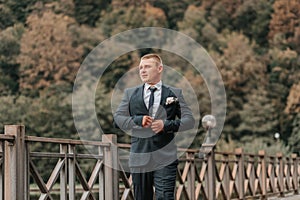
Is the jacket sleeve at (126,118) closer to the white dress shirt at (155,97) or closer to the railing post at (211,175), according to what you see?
the white dress shirt at (155,97)

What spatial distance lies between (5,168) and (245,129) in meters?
44.8

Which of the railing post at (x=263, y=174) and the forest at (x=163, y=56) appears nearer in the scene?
the railing post at (x=263, y=174)

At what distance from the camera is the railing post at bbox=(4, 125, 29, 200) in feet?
19.4

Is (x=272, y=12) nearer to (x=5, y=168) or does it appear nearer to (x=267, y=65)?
(x=267, y=65)

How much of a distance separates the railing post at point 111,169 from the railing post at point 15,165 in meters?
1.92

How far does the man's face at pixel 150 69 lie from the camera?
5.11m

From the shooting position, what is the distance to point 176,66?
52781 mm

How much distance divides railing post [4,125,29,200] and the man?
3.77 ft

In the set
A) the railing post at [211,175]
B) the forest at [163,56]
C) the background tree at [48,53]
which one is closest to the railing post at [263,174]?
the railing post at [211,175]

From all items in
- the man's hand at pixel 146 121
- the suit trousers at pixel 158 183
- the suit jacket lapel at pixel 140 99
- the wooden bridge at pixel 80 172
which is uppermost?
the suit jacket lapel at pixel 140 99

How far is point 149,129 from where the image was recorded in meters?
5.10

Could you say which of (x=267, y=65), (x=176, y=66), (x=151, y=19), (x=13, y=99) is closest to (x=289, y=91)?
(x=267, y=65)

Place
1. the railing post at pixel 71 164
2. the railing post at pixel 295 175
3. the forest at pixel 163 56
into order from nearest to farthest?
the railing post at pixel 71 164 → the railing post at pixel 295 175 → the forest at pixel 163 56

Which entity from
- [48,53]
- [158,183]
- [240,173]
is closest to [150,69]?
[158,183]
